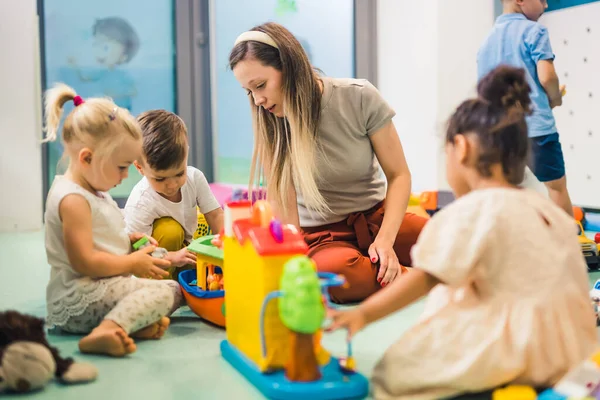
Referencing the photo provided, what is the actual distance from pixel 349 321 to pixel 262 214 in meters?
0.25

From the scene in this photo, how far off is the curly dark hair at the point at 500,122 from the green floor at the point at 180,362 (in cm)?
40

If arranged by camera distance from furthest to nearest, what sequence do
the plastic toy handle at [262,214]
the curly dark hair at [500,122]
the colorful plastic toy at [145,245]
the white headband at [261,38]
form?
the white headband at [261,38] → the colorful plastic toy at [145,245] → the plastic toy handle at [262,214] → the curly dark hair at [500,122]

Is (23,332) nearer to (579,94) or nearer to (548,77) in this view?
(548,77)

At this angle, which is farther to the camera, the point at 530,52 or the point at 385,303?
the point at 530,52

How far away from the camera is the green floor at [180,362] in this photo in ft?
3.34

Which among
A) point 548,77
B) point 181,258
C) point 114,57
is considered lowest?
point 181,258

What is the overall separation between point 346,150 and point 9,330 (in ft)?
3.14

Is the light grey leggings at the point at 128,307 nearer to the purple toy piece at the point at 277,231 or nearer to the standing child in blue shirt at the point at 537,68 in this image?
the purple toy piece at the point at 277,231

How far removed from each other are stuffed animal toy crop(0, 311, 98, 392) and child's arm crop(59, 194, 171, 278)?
0.76ft

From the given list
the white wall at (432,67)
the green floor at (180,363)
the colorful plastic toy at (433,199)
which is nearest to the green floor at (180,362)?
the green floor at (180,363)

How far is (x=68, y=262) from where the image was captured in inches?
52.0

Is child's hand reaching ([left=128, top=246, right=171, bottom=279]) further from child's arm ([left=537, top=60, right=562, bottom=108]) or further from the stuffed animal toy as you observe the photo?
child's arm ([left=537, top=60, right=562, bottom=108])

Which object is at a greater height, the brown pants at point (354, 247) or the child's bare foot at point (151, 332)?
the brown pants at point (354, 247)

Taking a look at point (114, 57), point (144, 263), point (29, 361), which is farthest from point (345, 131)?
point (114, 57)
